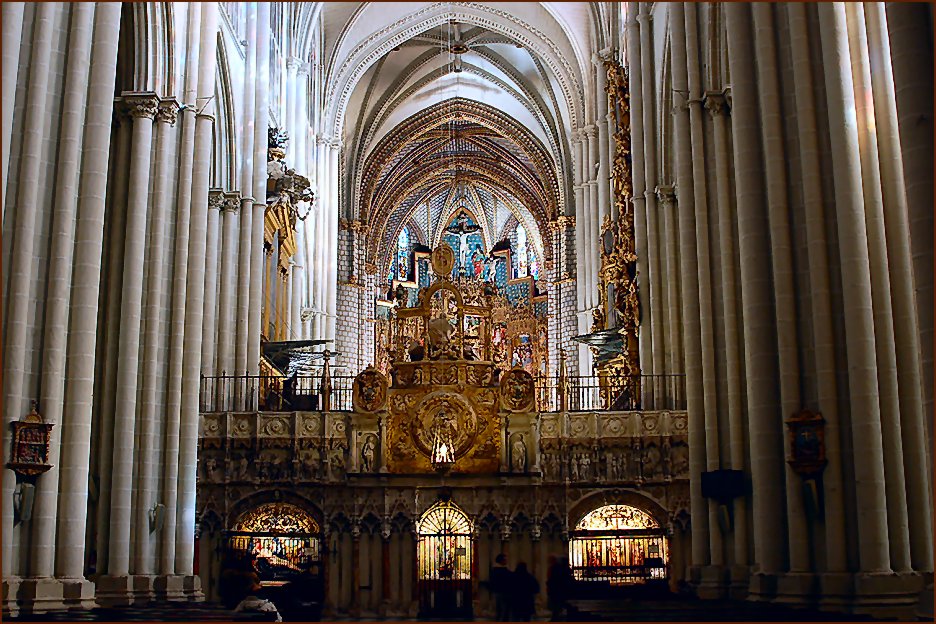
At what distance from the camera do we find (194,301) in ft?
71.4

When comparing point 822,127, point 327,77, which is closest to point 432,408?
point 822,127

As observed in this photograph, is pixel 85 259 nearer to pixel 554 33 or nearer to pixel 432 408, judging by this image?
pixel 432 408

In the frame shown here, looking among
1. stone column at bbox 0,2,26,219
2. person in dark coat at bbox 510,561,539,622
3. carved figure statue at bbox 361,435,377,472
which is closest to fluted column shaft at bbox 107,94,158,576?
stone column at bbox 0,2,26,219

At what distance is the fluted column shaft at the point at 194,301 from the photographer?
2022cm

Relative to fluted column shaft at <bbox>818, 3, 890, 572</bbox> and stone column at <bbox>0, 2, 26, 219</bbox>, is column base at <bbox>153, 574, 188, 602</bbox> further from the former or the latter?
fluted column shaft at <bbox>818, 3, 890, 572</bbox>

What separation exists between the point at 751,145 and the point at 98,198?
9.49 m

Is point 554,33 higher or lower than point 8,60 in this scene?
higher

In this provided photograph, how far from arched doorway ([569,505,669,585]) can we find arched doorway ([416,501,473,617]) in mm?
2445

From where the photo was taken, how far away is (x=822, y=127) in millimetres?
15016

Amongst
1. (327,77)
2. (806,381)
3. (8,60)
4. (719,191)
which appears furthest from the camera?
(327,77)

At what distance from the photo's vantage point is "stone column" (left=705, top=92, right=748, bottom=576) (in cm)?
1856

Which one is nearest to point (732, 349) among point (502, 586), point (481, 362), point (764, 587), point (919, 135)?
point (764, 587)

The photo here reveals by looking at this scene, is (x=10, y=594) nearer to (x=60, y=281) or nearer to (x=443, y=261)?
(x=60, y=281)

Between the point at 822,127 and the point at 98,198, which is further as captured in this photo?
the point at 98,198
